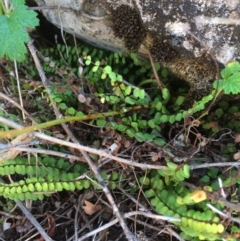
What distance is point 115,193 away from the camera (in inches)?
85.0

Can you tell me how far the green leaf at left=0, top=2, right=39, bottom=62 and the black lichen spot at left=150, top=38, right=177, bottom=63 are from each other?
1.69 feet

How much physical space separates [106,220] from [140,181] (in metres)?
0.31

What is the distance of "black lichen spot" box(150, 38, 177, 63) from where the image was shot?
1.97m

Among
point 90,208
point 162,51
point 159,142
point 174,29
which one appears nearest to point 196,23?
point 174,29

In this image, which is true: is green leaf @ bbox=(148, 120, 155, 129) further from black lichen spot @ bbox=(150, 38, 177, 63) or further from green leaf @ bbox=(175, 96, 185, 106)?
black lichen spot @ bbox=(150, 38, 177, 63)

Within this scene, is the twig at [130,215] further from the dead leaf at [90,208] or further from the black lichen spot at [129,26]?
the black lichen spot at [129,26]

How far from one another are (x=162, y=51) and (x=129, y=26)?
183 mm

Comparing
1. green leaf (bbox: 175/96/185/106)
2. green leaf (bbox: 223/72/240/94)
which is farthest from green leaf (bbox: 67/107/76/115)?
green leaf (bbox: 223/72/240/94)

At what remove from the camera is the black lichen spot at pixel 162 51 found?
1.97 meters

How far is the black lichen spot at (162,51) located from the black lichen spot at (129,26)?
0.07 m

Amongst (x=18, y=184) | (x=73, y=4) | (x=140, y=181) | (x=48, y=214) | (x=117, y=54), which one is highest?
(x=73, y=4)

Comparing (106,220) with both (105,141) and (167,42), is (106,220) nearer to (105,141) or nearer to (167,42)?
(105,141)

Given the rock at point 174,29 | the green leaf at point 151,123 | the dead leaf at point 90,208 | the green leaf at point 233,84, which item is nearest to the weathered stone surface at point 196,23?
the rock at point 174,29

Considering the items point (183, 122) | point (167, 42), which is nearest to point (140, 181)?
A: point (183, 122)
